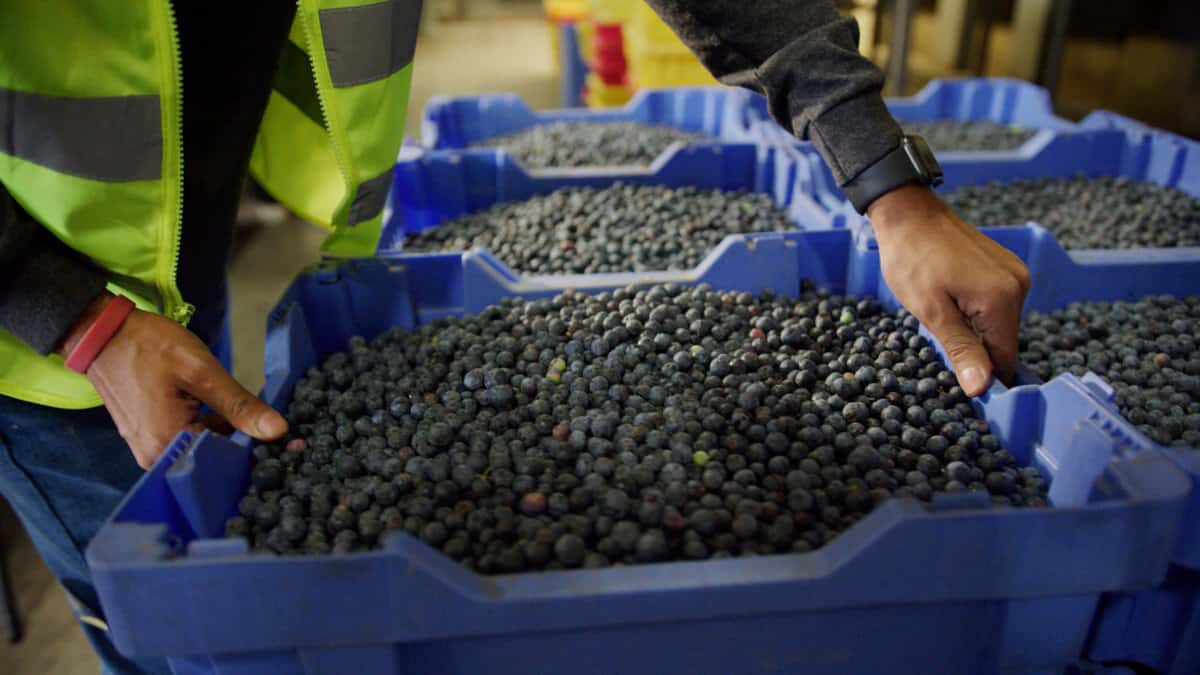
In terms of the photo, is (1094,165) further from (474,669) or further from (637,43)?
(474,669)

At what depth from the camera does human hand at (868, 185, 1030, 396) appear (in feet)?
3.46

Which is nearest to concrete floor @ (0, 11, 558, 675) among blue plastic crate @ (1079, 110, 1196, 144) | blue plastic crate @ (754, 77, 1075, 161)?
→ blue plastic crate @ (754, 77, 1075, 161)

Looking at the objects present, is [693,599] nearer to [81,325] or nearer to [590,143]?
[81,325]

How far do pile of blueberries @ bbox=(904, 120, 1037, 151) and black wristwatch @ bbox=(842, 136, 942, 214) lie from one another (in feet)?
5.02

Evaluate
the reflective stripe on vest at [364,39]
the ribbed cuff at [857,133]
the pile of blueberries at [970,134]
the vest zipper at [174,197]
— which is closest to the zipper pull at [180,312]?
the vest zipper at [174,197]

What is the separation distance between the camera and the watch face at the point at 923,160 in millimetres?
1108

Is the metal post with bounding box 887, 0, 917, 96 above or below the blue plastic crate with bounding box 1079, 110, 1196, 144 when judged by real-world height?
above

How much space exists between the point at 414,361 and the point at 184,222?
38 centimetres

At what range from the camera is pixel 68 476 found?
46.9 inches

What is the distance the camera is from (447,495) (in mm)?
956

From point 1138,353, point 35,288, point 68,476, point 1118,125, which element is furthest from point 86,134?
point 1118,125

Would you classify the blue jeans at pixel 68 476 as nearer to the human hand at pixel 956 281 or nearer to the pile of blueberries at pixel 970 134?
the human hand at pixel 956 281

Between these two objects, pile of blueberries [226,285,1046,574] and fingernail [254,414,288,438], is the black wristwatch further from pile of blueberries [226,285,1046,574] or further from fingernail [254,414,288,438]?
fingernail [254,414,288,438]

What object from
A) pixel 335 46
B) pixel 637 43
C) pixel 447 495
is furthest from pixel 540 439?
pixel 637 43
